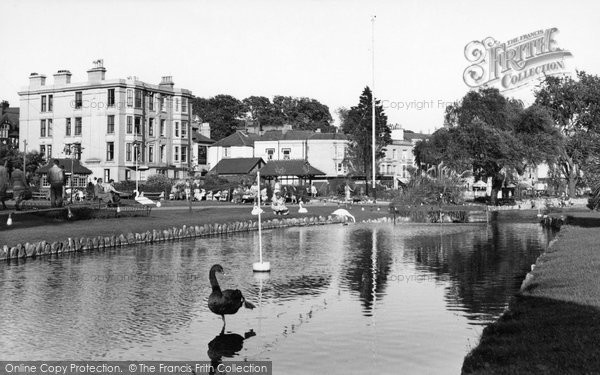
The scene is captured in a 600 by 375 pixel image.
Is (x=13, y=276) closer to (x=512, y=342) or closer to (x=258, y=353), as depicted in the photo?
(x=258, y=353)

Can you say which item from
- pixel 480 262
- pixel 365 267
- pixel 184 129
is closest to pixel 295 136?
pixel 184 129

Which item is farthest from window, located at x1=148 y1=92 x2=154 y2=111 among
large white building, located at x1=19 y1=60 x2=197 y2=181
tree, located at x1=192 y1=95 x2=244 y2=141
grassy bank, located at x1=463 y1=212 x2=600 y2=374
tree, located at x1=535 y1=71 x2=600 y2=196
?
grassy bank, located at x1=463 y1=212 x2=600 y2=374

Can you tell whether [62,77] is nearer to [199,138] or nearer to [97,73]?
[97,73]

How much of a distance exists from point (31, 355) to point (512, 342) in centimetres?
810

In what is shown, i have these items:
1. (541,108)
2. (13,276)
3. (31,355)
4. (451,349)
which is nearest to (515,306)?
(451,349)

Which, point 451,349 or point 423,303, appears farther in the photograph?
point 423,303

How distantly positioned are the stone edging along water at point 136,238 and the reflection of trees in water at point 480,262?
34.4ft

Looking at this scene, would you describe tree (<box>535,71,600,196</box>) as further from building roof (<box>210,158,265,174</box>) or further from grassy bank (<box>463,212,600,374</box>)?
grassy bank (<box>463,212,600,374</box>)

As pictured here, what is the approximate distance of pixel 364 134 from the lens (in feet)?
381

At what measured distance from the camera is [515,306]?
14820 mm

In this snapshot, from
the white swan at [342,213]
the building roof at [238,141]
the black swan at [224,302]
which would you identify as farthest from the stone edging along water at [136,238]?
the building roof at [238,141]

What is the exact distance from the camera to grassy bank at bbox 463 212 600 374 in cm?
993

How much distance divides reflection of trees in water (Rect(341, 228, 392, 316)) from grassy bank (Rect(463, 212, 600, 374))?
412 cm

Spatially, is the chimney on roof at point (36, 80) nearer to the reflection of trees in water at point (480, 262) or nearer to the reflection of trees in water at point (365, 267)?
the reflection of trees in water at point (480, 262)
